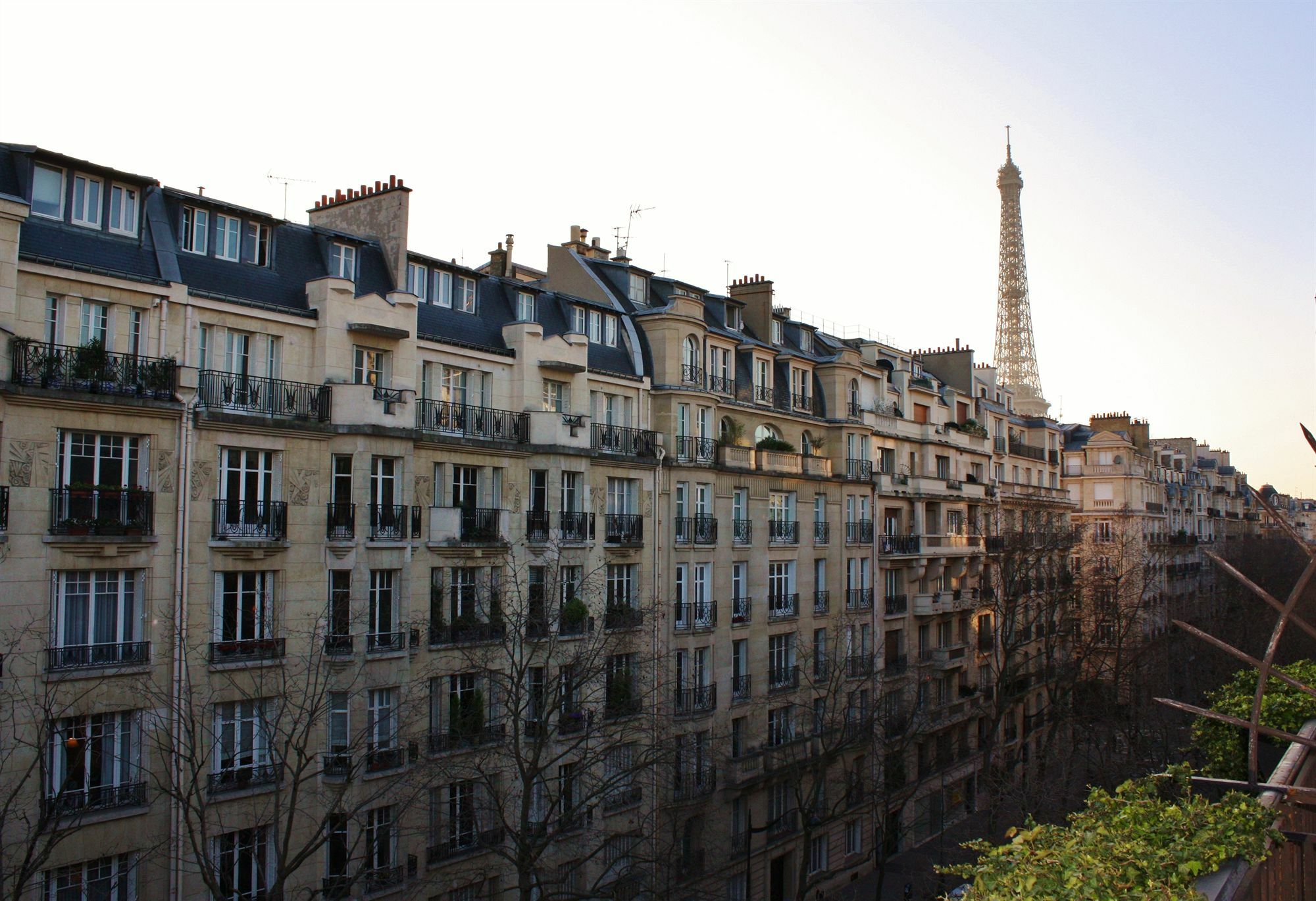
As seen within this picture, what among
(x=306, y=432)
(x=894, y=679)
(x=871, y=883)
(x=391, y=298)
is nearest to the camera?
(x=306, y=432)

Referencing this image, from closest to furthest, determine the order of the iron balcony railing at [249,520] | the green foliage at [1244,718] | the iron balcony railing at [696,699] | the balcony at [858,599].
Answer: the green foliage at [1244,718] < the iron balcony railing at [249,520] < the iron balcony railing at [696,699] < the balcony at [858,599]

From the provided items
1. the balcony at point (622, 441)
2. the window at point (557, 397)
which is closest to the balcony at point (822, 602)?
the balcony at point (622, 441)

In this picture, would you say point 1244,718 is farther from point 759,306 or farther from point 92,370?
point 759,306

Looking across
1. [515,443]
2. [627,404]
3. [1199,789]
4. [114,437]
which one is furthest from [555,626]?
[1199,789]

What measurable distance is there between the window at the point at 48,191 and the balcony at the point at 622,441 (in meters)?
16.4

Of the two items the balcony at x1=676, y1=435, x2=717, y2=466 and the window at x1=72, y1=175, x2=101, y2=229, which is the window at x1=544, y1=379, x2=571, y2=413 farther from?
the window at x1=72, y1=175, x2=101, y2=229

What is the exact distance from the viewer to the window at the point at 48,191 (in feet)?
71.3

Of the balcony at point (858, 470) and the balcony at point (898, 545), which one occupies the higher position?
the balcony at point (858, 470)

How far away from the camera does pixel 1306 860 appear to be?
34.4ft

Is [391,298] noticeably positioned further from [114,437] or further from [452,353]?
[114,437]

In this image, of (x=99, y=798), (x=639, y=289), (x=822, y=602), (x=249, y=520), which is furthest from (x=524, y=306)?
(x=822, y=602)

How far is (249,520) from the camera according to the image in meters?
23.7

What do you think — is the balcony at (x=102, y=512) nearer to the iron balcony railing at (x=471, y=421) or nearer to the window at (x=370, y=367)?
the window at (x=370, y=367)

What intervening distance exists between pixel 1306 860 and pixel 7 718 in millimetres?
21894
